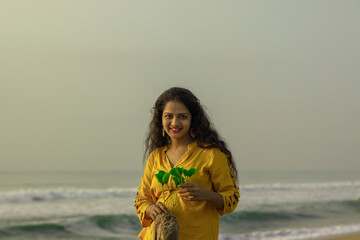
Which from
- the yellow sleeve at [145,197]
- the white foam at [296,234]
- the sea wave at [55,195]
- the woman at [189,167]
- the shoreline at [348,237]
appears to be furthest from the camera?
the sea wave at [55,195]

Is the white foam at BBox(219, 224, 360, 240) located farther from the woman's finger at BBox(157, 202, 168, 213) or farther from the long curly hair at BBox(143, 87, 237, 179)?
the woman's finger at BBox(157, 202, 168, 213)

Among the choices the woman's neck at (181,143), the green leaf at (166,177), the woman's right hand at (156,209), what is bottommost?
the woman's right hand at (156,209)

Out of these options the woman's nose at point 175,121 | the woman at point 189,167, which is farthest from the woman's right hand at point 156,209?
the woman's nose at point 175,121

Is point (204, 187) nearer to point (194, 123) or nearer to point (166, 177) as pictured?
point (166, 177)

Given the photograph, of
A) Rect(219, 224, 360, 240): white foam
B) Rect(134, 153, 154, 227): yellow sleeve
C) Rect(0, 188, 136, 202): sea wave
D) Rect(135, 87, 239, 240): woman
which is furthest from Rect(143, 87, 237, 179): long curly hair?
Rect(0, 188, 136, 202): sea wave

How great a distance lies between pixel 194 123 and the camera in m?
2.80

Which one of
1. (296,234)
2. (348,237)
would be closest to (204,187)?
(348,237)

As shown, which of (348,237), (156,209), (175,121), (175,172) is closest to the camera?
(175,172)

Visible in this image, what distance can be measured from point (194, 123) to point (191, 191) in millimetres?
491

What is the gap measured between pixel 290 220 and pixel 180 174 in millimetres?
7825

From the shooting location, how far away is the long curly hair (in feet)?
8.96

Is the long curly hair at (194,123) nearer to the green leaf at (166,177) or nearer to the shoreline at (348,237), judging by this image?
the green leaf at (166,177)

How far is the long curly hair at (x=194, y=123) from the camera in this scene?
2.73 m

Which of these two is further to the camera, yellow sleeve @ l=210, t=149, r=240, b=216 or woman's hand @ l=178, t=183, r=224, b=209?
yellow sleeve @ l=210, t=149, r=240, b=216
